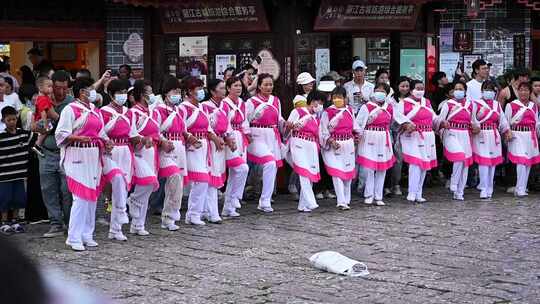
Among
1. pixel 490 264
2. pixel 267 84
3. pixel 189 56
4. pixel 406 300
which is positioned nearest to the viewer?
pixel 406 300

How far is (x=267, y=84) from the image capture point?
10.9 meters

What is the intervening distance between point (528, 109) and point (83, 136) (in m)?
6.36

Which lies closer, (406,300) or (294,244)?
(406,300)

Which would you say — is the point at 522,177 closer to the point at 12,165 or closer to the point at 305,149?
the point at 305,149

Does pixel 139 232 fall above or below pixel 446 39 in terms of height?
below

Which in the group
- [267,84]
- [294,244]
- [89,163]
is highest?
[267,84]

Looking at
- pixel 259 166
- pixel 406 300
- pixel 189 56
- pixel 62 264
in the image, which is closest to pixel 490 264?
pixel 406 300

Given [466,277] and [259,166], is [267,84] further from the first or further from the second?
[466,277]

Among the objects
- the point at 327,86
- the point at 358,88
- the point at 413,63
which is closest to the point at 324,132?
the point at 327,86

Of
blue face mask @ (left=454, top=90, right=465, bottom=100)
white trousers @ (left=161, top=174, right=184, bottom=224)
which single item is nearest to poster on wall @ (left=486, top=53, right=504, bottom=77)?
blue face mask @ (left=454, top=90, right=465, bottom=100)

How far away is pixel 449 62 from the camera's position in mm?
15477

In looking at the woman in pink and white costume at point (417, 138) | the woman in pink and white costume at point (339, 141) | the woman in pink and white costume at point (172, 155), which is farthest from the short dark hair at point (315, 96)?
the woman in pink and white costume at point (172, 155)

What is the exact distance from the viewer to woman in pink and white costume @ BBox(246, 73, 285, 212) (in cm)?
1084

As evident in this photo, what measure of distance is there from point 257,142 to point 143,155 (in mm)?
2122
